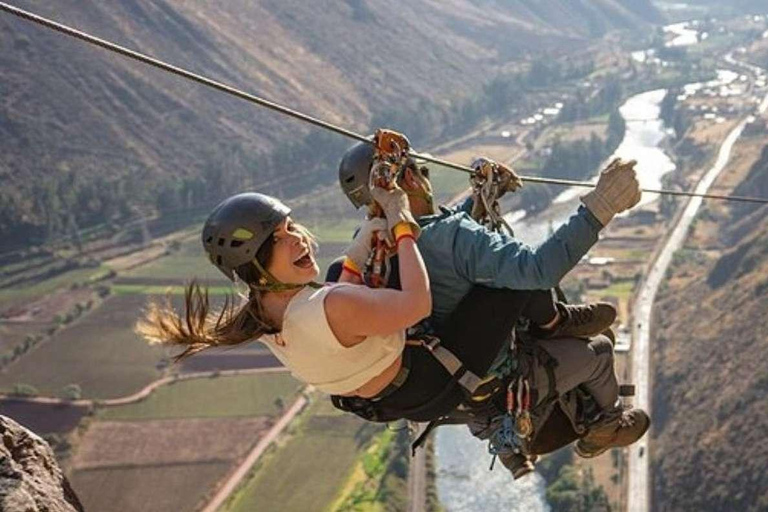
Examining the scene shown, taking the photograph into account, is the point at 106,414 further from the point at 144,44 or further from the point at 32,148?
the point at 144,44

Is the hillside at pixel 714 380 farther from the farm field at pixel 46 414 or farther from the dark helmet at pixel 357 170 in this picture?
the dark helmet at pixel 357 170

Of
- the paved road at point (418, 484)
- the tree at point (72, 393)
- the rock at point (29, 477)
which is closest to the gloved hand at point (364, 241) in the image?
the rock at point (29, 477)

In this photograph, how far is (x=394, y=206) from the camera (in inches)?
134

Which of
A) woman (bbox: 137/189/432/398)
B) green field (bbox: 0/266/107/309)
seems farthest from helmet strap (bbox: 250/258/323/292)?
green field (bbox: 0/266/107/309)

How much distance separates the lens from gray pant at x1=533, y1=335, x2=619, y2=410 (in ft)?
14.1

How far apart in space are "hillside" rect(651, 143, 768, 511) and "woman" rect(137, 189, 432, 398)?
25289 mm

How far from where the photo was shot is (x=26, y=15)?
2.90m

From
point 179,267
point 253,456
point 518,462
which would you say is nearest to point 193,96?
point 179,267

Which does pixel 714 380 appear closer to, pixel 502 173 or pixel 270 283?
pixel 502 173

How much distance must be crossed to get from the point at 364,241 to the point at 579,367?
4.06 ft

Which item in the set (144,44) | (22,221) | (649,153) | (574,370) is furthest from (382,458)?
(144,44)

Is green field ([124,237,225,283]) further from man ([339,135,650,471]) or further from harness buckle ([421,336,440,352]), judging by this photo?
harness buckle ([421,336,440,352])

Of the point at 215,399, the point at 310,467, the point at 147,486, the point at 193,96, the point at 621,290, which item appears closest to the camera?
the point at 310,467

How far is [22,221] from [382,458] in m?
30.9
